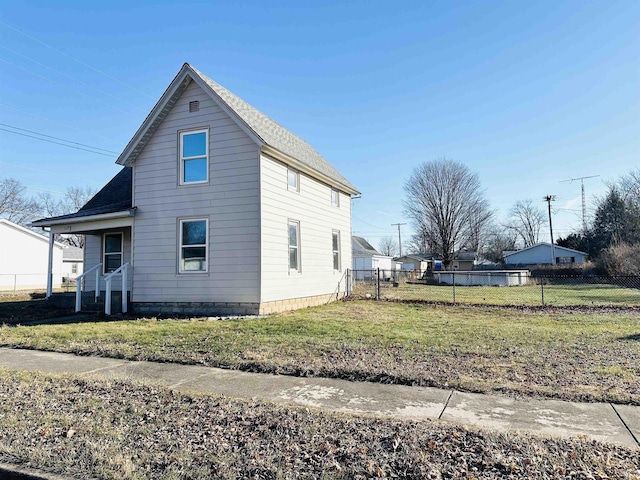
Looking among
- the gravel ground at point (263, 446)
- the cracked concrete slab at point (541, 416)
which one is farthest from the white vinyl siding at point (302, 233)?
the cracked concrete slab at point (541, 416)

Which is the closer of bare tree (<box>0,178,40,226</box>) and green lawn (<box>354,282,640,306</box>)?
green lawn (<box>354,282,640,306</box>)

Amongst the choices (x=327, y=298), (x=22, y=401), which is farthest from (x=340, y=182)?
(x=22, y=401)

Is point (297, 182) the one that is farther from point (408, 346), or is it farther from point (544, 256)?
point (544, 256)

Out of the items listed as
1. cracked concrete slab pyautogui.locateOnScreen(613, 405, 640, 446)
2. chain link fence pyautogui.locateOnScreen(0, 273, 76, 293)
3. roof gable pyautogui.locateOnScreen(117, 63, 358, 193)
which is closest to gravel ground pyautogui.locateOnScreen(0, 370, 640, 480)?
cracked concrete slab pyautogui.locateOnScreen(613, 405, 640, 446)

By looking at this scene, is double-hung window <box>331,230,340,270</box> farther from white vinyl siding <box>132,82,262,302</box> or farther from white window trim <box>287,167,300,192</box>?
white vinyl siding <box>132,82,262,302</box>

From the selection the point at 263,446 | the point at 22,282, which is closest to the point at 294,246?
the point at 263,446

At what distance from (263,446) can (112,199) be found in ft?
47.3

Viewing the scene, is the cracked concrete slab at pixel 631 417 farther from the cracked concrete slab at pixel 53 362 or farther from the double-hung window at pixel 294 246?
the double-hung window at pixel 294 246

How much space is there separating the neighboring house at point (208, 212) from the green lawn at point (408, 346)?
5.04ft

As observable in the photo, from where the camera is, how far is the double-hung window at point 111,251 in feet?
47.9

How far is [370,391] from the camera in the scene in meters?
4.77

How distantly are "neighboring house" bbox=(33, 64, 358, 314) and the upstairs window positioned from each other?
29 millimetres

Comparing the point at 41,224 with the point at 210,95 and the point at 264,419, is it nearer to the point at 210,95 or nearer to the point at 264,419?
the point at 210,95

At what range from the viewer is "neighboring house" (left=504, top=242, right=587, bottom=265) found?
54.2 m
